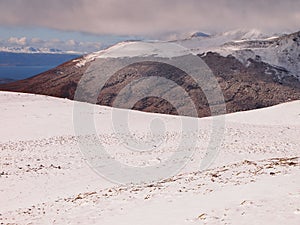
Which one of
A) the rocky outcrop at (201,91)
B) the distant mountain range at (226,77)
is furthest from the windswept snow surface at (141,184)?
the distant mountain range at (226,77)

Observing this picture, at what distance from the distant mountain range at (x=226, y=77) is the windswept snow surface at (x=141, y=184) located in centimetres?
10504

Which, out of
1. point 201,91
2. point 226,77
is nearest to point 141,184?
point 201,91

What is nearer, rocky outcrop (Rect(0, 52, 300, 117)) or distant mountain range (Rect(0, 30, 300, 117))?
rocky outcrop (Rect(0, 52, 300, 117))

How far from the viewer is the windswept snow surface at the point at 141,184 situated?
12922 mm

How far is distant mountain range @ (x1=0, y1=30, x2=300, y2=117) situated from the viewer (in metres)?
147

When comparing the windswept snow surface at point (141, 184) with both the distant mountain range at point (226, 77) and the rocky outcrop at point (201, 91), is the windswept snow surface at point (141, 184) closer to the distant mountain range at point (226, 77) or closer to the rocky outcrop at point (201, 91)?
the rocky outcrop at point (201, 91)

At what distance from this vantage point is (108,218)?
528 inches

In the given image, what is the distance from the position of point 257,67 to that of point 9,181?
16554 centimetres

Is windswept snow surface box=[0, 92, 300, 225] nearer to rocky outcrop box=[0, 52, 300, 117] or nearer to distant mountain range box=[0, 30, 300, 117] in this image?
rocky outcrop box=[0, 52, 300, 117]

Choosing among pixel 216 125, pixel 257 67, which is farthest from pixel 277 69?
pixel 216 125

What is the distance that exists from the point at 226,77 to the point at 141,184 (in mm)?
151117

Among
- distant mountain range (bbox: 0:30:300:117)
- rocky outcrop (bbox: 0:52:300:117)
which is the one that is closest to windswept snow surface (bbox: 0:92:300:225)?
rocky outcrop (bbox: 0:52:300:117)

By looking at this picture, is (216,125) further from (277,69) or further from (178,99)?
(277,69)

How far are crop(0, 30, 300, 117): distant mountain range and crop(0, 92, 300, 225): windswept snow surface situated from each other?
105039 millimetres
